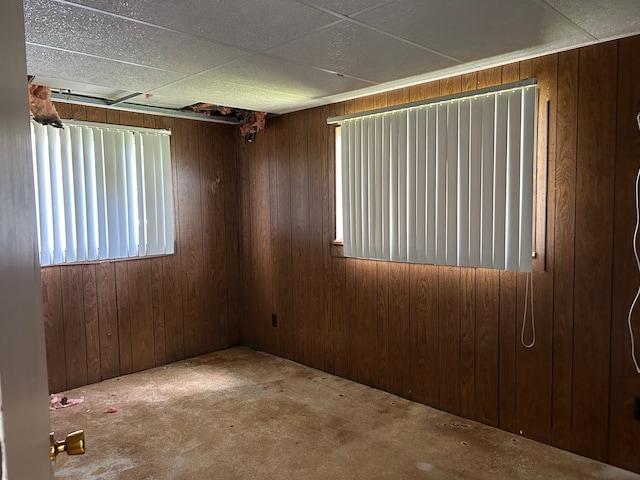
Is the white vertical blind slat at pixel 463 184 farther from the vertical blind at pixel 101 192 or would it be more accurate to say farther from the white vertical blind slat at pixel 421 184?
the vertical blind at pixel 101 192

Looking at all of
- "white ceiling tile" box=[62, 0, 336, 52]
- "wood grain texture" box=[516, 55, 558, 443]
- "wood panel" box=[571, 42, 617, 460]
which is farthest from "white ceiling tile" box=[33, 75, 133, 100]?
"wood panel" box=[571, 42, 617, 460]

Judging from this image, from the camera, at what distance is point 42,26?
2.01 meters

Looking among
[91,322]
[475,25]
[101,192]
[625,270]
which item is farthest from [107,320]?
[625,270]

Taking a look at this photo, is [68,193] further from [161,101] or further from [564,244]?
[564,244]

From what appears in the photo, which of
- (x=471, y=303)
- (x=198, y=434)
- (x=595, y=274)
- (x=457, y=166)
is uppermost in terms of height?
(x=457, y=166)

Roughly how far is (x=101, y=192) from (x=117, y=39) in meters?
1.76

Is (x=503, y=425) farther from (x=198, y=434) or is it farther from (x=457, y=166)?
(x=198, y=434)

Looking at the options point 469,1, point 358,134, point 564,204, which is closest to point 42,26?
point 469,1

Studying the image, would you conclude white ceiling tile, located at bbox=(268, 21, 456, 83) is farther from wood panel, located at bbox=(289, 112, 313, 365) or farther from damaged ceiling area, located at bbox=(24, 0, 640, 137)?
wood panel, located at bbox=(289, 112, 313, 365)

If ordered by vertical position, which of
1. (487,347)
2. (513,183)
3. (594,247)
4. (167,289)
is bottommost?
(487,347)

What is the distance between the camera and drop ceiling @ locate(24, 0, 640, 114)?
188cm

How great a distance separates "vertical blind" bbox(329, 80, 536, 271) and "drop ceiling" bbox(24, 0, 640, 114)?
27 centimetres

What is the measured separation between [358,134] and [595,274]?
6.02ft

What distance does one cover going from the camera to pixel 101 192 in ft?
12.0
